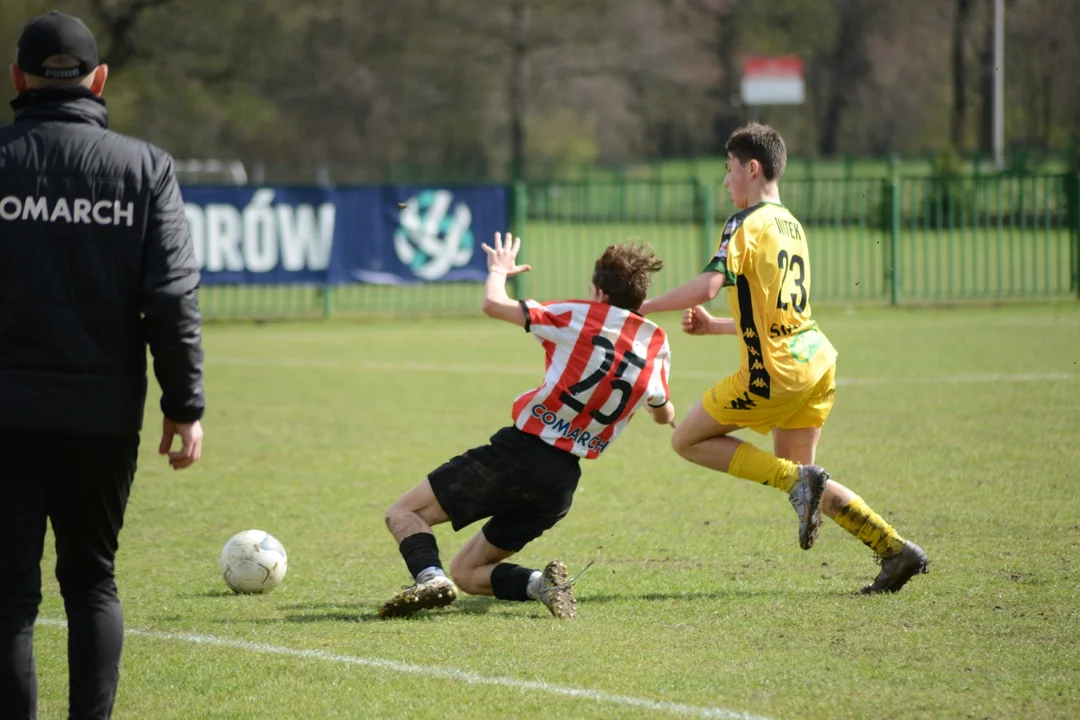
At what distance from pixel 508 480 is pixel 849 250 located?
64.4ft

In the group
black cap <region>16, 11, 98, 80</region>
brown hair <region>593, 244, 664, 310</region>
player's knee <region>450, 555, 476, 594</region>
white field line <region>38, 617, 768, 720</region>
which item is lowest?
white field line <region>38, 617, 768, 720</region>

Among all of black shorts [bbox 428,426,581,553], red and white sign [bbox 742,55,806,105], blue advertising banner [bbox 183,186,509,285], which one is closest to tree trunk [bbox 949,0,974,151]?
red and white sign [bbox 742,55,806,105]

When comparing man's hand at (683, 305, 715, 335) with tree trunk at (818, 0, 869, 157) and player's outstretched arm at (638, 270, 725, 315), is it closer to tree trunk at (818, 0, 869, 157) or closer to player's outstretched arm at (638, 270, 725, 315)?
player's outstretched arm at (638, 270, 725, 315)

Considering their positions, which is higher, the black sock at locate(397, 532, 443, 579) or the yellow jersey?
the yellow jersey

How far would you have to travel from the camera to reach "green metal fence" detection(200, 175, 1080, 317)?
69.7ft

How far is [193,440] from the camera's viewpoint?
3.90 metres

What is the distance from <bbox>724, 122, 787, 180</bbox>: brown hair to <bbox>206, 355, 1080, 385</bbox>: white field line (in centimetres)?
726

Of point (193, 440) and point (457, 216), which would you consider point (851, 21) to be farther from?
point (193, 440)

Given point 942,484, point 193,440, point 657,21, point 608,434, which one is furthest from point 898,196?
point 657,21

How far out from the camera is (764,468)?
18.9 feet

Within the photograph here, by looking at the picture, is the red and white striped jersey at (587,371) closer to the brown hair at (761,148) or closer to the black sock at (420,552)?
the black sock at (420,552)

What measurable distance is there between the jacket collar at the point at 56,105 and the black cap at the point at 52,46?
42mm

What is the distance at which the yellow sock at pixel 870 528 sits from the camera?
5.70 metres

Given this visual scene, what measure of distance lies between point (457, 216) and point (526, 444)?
15101 mm
